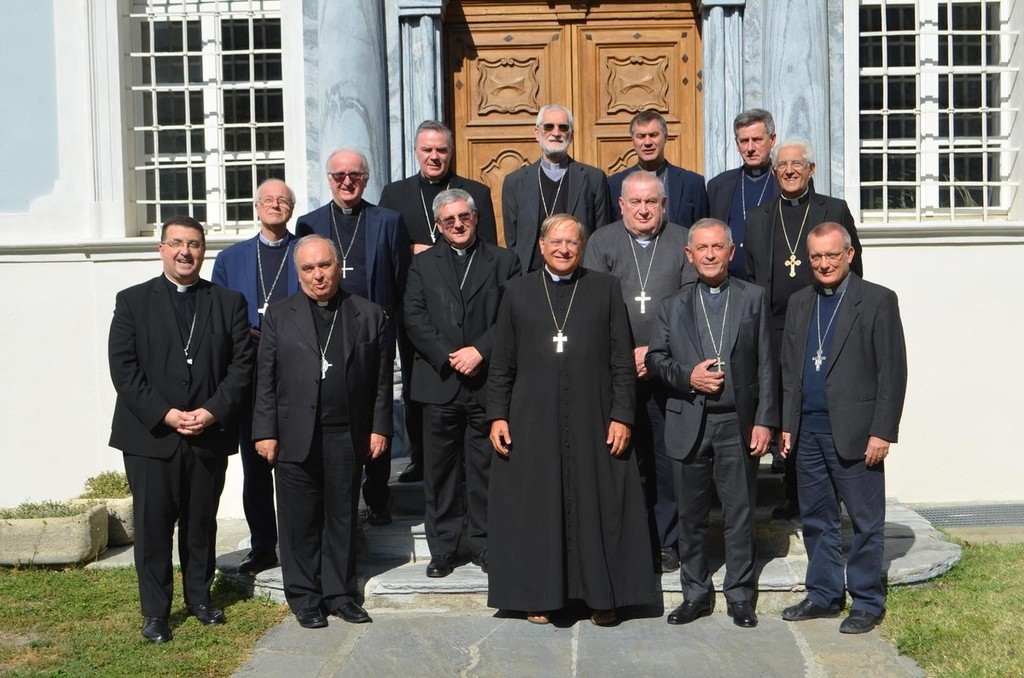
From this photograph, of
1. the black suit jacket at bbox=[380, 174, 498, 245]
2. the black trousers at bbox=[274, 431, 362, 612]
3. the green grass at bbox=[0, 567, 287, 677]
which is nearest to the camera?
the green grass at bbox=[0, 567, 287, 677]

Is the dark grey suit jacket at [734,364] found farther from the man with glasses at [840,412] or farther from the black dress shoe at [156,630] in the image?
the black dress shoe at [156,630]

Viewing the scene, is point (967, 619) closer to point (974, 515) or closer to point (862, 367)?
point (862, 367)

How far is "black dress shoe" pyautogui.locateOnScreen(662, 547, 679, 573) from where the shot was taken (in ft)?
20.1

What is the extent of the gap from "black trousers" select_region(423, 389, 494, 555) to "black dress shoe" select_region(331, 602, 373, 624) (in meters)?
0.52

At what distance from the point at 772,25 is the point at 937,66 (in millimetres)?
1407

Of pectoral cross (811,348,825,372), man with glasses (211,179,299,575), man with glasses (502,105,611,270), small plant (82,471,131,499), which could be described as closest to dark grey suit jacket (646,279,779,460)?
pectoral cross (811,348,825,372)

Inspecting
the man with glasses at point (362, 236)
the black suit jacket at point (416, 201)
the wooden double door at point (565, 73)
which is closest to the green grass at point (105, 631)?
the man with glasses at point (362, 236)

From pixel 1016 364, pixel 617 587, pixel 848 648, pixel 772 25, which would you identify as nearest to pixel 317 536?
pixel 617 587

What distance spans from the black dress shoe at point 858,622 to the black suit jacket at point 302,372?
88.1 inches

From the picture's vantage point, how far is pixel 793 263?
6.19 m

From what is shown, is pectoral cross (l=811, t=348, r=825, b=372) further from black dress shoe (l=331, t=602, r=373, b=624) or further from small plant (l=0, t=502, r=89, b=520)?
small plant (l=0, t=502, r=89, b=520)

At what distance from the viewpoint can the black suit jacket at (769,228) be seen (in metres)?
6.16

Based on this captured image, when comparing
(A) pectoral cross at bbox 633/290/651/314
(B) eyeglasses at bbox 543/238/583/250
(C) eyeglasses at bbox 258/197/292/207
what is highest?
(C) eyeglasses at bbox 258/197/292/207

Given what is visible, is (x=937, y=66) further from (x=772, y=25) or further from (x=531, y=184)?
(x=531, y=184)
